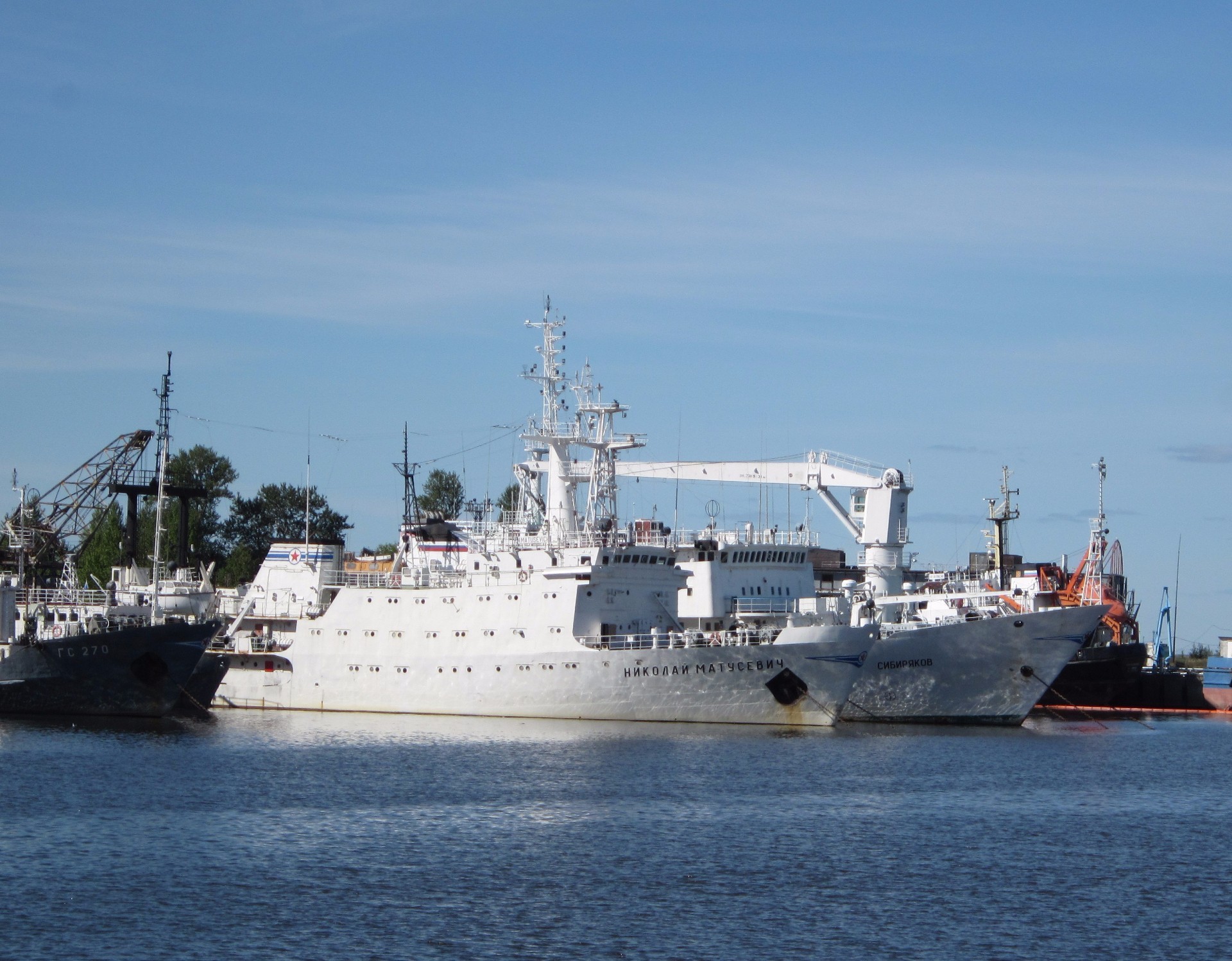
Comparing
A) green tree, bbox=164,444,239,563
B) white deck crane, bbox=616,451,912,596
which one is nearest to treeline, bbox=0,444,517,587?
green tree, bbox=164,444,239,563

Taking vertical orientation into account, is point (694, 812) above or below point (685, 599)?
below

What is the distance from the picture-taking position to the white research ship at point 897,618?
51531 mm

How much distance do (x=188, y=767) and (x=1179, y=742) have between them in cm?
3241

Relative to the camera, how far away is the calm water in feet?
77.4

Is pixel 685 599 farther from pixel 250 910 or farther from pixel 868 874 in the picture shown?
pixel 250 910

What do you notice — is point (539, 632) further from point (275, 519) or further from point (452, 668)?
point (275, 519)

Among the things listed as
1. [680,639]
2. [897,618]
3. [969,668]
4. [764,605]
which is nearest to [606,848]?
[680,639]

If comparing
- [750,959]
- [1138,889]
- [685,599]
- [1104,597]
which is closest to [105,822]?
[750,959]

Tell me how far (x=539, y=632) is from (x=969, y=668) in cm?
1457

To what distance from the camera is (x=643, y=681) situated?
49.2m

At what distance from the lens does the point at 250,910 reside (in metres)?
24.7

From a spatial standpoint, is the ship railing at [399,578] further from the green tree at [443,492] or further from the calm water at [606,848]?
the green tree at [443,492]

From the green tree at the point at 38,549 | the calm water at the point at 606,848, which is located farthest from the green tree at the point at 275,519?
the calm water at the point at 606,848

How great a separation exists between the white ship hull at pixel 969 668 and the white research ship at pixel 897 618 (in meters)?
0.04
